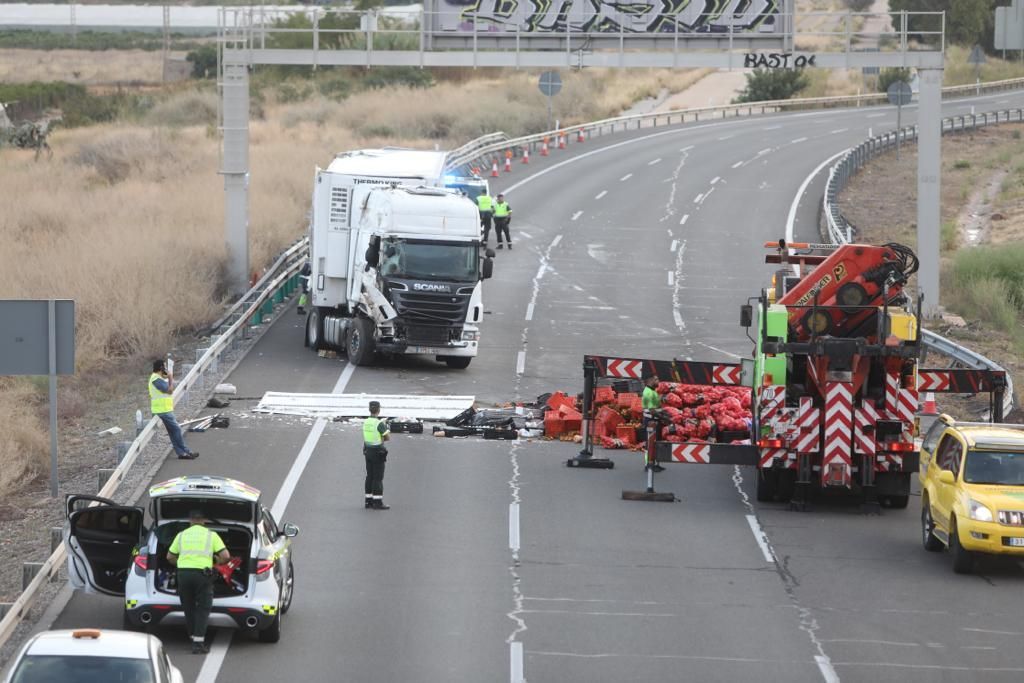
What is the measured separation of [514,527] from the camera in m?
19.9

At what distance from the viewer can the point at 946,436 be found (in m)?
19.5

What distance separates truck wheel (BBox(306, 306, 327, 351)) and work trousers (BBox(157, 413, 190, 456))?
9.53 m

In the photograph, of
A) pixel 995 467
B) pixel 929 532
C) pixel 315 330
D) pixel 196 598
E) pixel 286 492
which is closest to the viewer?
pixel 196 598

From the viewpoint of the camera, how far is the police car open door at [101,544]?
50.1 feet

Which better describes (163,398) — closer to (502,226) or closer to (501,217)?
(501,217)

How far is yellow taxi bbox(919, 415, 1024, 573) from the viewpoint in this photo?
1744cm

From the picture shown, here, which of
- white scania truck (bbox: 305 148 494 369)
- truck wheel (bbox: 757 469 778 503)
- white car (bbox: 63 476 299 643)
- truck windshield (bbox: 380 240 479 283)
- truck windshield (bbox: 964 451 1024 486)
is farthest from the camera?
truck windshield (bbox: 380 240 479 283)

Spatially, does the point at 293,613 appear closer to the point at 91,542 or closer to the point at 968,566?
the point at 91,542

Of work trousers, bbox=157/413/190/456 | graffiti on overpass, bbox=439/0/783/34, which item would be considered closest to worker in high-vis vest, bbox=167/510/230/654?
work trousers, bbox=157/413/190/456

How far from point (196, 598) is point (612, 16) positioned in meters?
24.3

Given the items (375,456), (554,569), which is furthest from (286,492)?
(554,569)

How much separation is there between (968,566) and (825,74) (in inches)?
3352

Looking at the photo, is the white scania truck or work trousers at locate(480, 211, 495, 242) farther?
work trousers at locate(480, 211, 495, 242)

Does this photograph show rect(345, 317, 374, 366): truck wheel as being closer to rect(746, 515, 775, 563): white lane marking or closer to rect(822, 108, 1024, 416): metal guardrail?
rect(822, 108, 1024, 416): metal guardrail
